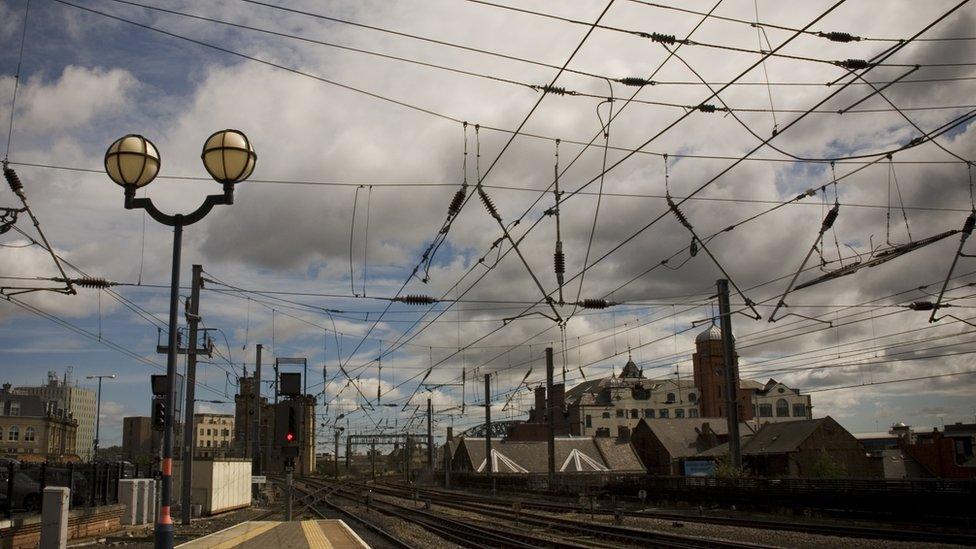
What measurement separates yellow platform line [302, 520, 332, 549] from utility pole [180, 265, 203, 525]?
5.86 meters

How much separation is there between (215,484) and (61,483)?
1189 cm

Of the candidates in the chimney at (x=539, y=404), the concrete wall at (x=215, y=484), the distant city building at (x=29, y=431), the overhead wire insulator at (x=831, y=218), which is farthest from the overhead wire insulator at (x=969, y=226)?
the chimney at (x=539, y=404)

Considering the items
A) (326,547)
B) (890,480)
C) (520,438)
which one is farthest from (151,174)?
(520,438)

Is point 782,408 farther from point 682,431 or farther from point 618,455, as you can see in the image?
point 618,455

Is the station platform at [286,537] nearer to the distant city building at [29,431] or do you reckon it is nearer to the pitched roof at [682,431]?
the pitched roof at [682,431]

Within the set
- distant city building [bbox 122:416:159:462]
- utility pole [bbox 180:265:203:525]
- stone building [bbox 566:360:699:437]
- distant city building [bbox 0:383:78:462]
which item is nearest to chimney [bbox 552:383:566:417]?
stone building [bbox 566:360:699:437]

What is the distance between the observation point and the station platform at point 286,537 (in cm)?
1866

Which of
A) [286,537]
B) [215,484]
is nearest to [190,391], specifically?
[215,484]

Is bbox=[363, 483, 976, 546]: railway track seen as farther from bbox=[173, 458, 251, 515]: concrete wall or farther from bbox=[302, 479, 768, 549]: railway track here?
bbox=[173, 458, 251, 515]: concrete wall

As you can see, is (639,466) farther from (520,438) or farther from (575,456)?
(520,438)

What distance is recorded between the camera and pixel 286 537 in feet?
68.1

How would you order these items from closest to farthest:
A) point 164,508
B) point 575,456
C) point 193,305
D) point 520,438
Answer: point 164,508
point 193,305
point 575,456
point 520,438

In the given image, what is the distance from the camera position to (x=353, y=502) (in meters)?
54.5

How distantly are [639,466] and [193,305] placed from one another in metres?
68.2
